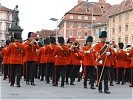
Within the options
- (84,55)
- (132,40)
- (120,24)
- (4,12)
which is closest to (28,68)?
(84,55)

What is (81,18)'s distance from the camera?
11869 cm

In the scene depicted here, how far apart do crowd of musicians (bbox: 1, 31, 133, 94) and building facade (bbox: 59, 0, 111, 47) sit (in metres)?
97.0

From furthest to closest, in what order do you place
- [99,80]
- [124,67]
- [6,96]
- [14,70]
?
[124,67]
[14,70]
[99,80]
[6,96]

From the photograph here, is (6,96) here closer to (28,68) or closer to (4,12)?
(28,68)

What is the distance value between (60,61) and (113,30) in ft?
235

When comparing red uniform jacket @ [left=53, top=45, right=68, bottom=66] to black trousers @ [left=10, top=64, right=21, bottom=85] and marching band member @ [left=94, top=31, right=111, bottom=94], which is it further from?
marching band member @ [left=94, top=31, right=111, bottom=94]

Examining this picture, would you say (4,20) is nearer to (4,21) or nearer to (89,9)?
(4,21)

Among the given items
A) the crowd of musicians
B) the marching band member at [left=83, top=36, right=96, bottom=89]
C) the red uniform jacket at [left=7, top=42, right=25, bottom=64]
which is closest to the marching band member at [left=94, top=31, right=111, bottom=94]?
the crowd of musicians

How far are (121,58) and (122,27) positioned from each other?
63.6 metres

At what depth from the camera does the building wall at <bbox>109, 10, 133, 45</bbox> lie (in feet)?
254

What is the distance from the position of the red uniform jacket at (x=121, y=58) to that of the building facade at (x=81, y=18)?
318ft

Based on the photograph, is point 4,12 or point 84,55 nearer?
point 84,55

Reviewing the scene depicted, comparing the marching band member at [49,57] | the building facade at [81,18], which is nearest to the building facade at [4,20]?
the building facade at [81,18]

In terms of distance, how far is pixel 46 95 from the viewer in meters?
12.6
